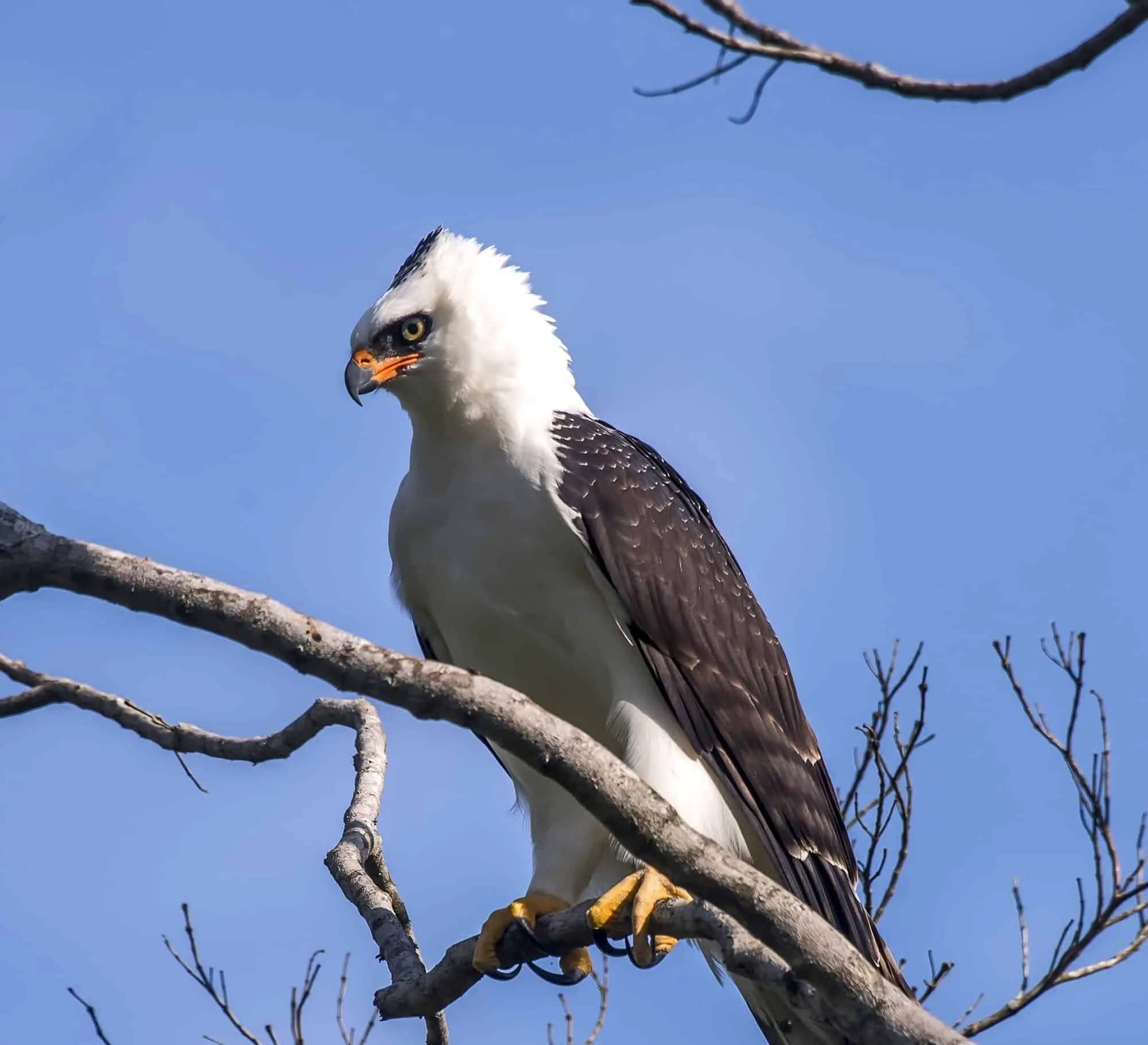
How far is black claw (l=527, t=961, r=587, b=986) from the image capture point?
5.54 meters

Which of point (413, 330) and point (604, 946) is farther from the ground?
point (413, 330)

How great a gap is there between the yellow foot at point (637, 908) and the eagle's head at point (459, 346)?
1986mm

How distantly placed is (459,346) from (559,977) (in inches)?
102

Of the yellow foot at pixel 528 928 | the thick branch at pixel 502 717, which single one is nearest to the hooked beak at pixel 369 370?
the yellow foot at pixel 528 928

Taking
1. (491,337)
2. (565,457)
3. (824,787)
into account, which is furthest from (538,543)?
(824,787)

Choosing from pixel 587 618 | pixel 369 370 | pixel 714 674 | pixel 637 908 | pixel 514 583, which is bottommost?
pixel 637 908

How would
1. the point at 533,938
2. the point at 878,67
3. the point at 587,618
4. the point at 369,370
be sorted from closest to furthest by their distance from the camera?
the point at 878,67
the point at 533,938
the point at 587,618
the point at 369,370

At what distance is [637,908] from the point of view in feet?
16.8

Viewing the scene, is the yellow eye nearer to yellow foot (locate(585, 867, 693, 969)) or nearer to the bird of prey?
the bird of prey

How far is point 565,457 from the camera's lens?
6.06 meters

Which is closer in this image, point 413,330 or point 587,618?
point 587,618

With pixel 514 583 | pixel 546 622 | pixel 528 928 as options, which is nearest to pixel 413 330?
pixel 514 583

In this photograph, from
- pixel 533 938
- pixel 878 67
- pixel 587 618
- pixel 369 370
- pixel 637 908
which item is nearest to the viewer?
pixel 878 67

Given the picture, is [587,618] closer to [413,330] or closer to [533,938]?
[533,938]
